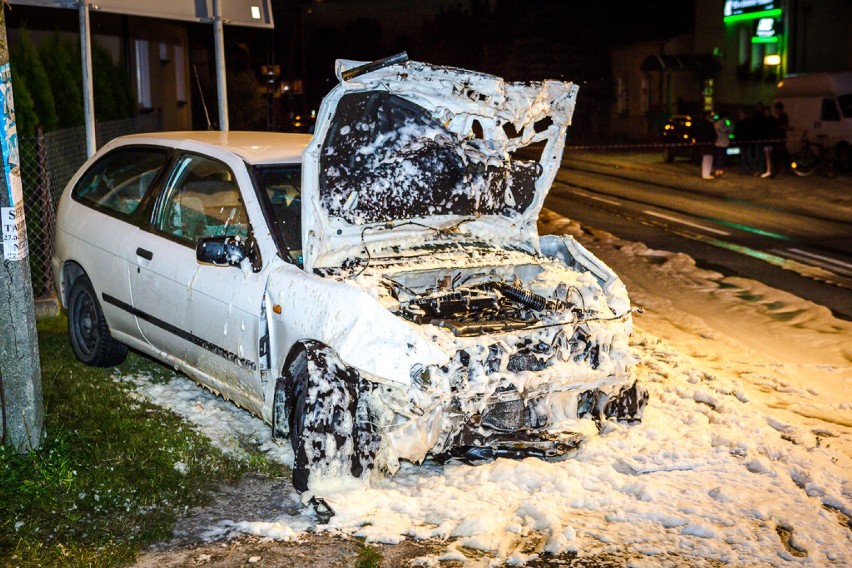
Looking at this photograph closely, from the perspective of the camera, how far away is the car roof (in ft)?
21.1

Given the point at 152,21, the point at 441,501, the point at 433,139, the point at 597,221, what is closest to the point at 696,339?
the point at 433,139

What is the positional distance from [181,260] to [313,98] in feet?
243

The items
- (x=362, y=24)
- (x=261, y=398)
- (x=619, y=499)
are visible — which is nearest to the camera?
(x=619, y=499)

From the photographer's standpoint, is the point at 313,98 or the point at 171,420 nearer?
the point at 171,420

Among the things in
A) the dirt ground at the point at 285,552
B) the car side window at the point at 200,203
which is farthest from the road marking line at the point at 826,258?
the dirt ground at the point at 285,552

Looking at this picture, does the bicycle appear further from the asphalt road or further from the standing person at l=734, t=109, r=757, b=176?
the asphalt road

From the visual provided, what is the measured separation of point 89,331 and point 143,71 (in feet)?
59.6

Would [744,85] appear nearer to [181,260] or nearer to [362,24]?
[181,260]

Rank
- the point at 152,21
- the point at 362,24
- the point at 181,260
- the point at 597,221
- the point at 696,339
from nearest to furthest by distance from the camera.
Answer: the point at 181,260
the point at 696,339
the point at 597,221
the point at 152,21
the point at 362,24

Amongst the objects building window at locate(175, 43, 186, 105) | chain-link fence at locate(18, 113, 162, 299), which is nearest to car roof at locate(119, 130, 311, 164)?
chain-link fence at locate(18, 113, 162, 299)

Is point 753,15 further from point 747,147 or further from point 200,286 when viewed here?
point 200,286

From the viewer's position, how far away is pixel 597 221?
17.1 m

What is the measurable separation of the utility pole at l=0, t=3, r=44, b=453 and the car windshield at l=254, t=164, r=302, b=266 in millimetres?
1343

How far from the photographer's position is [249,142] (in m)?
6.89
